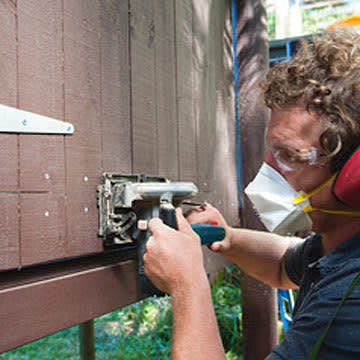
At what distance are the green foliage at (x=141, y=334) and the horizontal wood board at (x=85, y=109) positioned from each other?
233cm

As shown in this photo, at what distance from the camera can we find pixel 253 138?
2.39 meters

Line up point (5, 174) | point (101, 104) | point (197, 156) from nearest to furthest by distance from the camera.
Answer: point (5, 174)
point (101, 104)
point (197, 156)

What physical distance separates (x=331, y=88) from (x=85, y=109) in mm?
773

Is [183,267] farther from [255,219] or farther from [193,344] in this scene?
[255,219]

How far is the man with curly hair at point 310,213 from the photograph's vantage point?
3.37ft

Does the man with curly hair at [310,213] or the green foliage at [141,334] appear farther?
the green foliage at [141,334]

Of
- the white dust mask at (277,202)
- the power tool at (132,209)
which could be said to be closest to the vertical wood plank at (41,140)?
the power tool at (132,209)

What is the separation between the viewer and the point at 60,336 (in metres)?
4.61

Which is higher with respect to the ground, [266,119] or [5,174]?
[266,119]

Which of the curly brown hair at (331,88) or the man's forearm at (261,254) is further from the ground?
the curly brown hair at (331,88)

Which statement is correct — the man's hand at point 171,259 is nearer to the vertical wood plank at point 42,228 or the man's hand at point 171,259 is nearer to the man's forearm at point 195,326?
the man's forearm at point 195,326

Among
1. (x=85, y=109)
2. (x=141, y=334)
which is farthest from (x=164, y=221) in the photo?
(x=141, y=334)

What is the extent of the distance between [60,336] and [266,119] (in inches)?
145

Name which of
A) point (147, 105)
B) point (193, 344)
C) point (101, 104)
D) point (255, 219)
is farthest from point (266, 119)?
point (193, 344)
